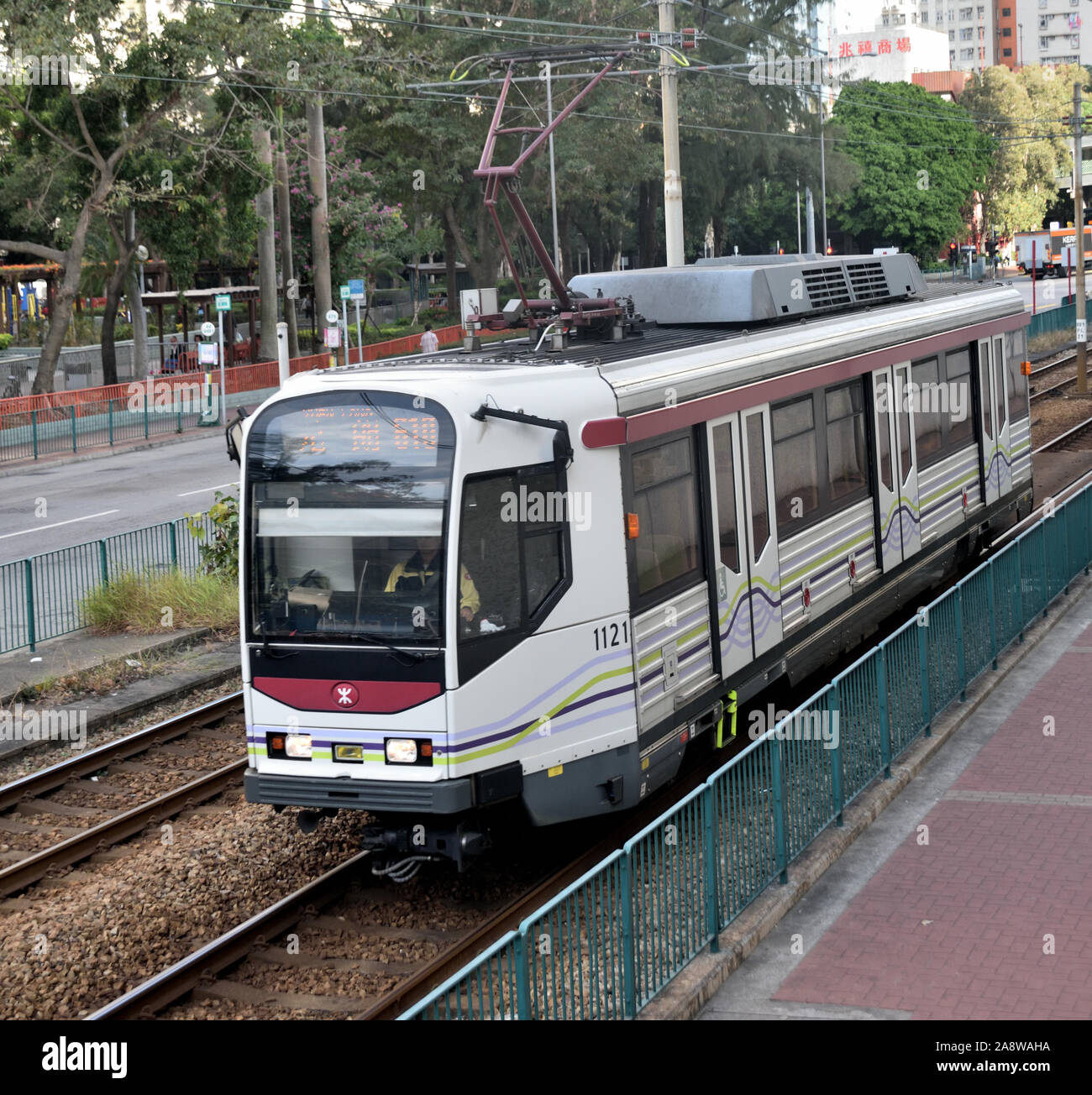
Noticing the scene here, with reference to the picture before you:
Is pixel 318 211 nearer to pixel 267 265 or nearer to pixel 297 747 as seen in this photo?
pixel 267 265

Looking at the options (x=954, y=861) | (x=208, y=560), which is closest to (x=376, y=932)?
(x=954, y=861)

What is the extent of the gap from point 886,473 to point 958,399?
2.85m

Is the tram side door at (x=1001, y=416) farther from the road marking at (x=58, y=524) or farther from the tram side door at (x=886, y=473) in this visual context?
the road marking at (x=58, y=524)

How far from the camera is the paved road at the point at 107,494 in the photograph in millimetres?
25500

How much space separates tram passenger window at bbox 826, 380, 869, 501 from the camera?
13234 mm

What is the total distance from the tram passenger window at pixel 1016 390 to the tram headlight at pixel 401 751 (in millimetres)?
11906

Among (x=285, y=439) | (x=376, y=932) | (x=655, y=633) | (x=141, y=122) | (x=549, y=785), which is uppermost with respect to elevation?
(x=141, y=122)


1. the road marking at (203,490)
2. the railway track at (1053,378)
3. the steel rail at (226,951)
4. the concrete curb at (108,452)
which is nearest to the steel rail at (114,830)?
the steel rail at (226,951)

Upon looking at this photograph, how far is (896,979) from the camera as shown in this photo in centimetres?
790

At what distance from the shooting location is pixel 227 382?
1720 inches

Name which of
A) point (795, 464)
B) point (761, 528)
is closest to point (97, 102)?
point (795, 464)

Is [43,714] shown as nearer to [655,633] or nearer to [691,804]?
[655,633]
